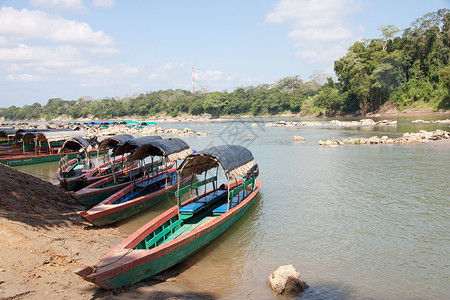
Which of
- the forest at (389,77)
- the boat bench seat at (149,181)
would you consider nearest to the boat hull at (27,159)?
the boat bench seat at (149,181)

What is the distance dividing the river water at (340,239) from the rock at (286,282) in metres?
0.17

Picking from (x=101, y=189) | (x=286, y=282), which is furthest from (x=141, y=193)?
(x=286, y=282)

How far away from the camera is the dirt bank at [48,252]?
5.50 meters

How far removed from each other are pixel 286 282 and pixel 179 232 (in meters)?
3.26

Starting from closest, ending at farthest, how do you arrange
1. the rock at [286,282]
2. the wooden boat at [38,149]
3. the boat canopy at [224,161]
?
1. the rock at [286,282]
2. the boat canopy at [224,161]
3. the wooden boat at [38,149]

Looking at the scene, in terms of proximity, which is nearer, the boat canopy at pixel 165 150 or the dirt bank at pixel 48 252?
the dirt bank at pixel 48 252

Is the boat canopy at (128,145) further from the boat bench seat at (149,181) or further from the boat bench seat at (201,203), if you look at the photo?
the boat bench seat at (201,203)

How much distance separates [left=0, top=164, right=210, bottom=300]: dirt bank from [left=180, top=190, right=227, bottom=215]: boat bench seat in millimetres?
1892

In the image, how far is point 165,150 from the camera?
1151 cm

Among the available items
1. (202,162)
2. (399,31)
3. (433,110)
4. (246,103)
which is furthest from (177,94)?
(202,162)

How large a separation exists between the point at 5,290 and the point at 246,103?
341 feet

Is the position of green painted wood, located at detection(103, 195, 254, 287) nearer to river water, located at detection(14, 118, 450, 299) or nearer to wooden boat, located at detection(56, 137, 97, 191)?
river water, located at detection(14, 118, 450, 299)

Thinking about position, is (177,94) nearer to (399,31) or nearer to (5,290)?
(399,31)

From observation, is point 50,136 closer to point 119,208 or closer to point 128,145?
point 128,145
